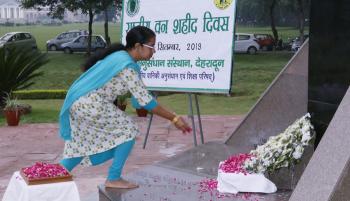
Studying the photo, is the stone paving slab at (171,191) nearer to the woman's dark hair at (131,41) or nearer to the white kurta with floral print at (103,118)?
the white kurta with floral print at (103,118)

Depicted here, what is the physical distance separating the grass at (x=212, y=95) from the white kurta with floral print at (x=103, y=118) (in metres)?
6.40

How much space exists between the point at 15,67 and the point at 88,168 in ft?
17.9

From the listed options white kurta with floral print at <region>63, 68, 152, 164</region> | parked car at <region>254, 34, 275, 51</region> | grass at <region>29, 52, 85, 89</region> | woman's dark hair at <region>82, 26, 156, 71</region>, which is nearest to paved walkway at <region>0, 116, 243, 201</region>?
white kurta with floral print at <region>63, 68, 152, 164</region>

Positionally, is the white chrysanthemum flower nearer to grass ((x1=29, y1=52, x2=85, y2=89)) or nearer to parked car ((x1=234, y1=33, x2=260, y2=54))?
grass ((x1=29, y1=52, x2=85, y2=89))

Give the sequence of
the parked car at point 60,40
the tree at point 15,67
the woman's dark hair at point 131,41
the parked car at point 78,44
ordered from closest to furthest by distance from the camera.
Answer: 1. the woman's dark hair at point 131,41
2. the tree at point 15,67
3. the parked car at point 78,44
4. the parked car at point 60,40

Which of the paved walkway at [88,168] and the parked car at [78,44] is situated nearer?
the paved walkway at [88,168]

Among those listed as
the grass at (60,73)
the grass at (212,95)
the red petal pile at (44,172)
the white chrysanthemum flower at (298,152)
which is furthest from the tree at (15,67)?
the white chrysanthemum flower at (298,152)

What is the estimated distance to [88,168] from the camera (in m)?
6.51

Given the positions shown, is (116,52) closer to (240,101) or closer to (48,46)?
(240,101)

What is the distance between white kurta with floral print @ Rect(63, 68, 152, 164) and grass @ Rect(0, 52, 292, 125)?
6399 millimetres

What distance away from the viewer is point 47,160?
707 centimetres

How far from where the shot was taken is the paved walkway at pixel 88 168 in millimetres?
6127

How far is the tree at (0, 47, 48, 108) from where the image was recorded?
11305 millimetres

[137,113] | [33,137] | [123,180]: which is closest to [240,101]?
[137,113]
